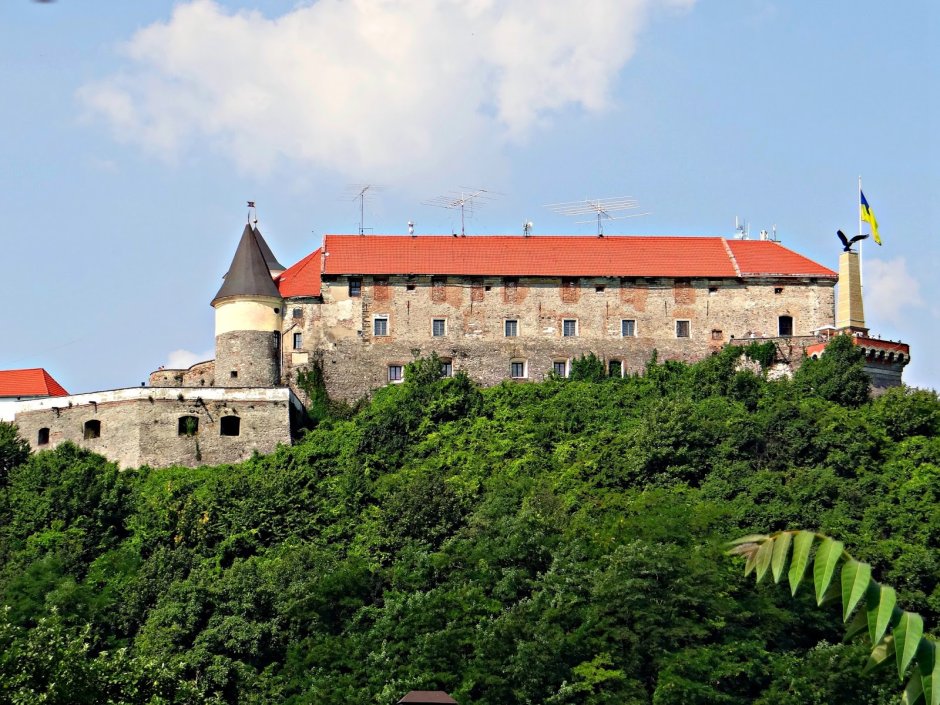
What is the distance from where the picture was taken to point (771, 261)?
6156cm

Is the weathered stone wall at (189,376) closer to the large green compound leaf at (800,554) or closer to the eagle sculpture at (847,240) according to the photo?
the eagle sculpture at (847,240)

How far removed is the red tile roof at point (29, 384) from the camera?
2411 inches

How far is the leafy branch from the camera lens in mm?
9570

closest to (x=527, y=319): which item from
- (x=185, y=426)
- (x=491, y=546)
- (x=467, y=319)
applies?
(x=467, y=319)

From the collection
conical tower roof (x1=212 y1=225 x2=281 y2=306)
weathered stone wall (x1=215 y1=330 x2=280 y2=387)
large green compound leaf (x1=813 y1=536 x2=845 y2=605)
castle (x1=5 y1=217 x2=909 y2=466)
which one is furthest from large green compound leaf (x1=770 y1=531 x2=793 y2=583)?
conical tower roof (x1=212 y1=225 x2=281 y2=306)

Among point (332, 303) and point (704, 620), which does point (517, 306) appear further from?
point (704, 620)

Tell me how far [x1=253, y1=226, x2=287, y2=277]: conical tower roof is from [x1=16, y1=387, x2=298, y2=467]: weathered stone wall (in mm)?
8962

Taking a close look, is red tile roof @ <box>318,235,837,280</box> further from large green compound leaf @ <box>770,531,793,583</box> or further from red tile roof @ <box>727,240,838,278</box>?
large green compound leaf @ <box>770,531,793,583</box>

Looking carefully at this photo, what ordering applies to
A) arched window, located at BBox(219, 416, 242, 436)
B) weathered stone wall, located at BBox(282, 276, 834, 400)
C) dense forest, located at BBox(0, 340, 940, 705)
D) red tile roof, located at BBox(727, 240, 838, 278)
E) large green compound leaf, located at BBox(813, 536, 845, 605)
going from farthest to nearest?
red tile roof, located at BBox(727, 240, 838, 278)
weathered stone wall, located at BBox(282, 276, 834, 400)
arched window, located at BBox(219, 416, 242, 436)
dense forest, located at BBox(0, 340, 940, 705)
large green compound leaf, located at BBox(813, 536, 845, 605)

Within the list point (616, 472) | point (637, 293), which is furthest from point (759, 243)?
point (616, 472)

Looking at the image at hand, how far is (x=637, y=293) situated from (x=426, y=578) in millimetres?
20313

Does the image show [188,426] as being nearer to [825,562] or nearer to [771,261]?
[771,261]

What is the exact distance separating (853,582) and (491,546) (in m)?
35.6

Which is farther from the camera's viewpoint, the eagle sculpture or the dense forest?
the eagle sculpture
